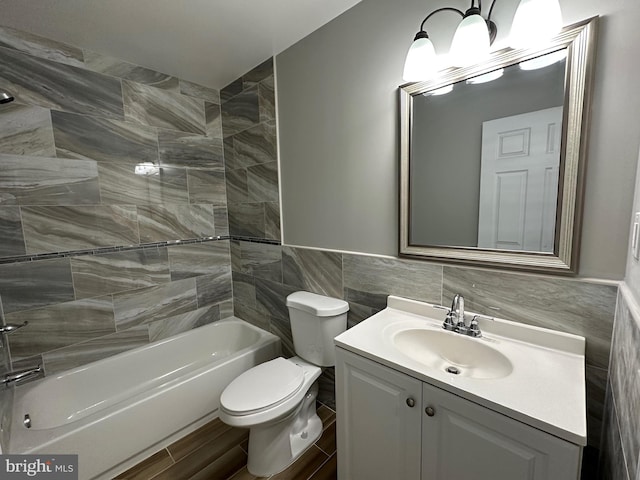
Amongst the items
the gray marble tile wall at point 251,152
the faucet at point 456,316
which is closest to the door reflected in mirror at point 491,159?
the faucet at point 456,316

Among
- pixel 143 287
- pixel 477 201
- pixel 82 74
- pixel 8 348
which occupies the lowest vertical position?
pixel 8 348

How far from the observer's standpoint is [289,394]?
1.40 metres

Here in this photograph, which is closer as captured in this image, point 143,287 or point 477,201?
point 477,201

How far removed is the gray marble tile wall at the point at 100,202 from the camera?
1.60 m

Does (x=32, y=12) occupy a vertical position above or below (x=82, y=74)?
above

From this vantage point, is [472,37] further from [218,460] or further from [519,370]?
[218,460]

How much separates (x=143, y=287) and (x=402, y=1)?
8.02 ft

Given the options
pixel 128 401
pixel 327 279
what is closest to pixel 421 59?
pixel 327 279

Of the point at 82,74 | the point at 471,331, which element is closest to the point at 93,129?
the point at 82,74

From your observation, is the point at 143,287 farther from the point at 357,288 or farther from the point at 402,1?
the point at 402,1

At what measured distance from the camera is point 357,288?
1.61m

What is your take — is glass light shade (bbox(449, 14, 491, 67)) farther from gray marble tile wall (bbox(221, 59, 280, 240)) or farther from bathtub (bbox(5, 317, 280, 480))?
bathtub (bbox(5, 317, 280, 480))

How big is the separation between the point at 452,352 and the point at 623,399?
0.54 m

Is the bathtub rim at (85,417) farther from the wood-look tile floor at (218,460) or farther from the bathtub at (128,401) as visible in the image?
the wood-look tile floor at (218,460)
